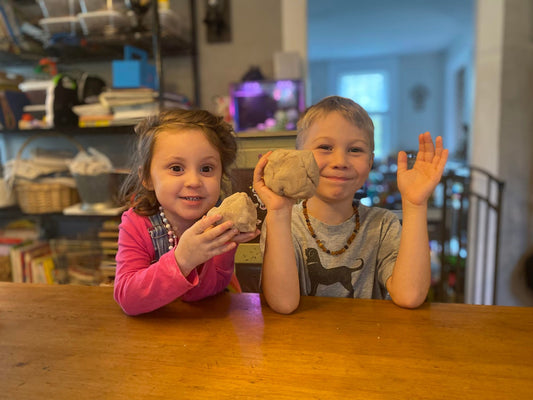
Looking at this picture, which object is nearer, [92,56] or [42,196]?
[42,196]

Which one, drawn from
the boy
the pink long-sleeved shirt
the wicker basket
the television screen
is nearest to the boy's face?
the boy

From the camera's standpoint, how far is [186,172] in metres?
0.62

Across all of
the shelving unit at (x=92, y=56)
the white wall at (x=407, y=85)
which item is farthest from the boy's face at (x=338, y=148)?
the white wall at (x=407, y=85)

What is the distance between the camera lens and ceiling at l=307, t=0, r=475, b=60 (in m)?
3.96

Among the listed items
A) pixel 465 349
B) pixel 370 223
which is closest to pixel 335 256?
pixel 370 223

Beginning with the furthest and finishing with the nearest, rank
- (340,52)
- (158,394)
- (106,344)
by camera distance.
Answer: (340,52) < (106,344) < (158,394)

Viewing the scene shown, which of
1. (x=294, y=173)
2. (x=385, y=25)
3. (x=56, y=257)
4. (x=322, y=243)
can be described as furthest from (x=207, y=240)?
(x=385, y=25)

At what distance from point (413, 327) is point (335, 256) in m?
0.19

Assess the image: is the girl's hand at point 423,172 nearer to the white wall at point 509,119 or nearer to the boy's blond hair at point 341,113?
the boy's blond hair at point 341,113

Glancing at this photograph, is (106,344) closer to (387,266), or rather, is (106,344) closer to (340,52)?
(387,266)

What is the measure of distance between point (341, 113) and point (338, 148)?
0.17ft

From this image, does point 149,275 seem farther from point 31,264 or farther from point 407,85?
point 407,85

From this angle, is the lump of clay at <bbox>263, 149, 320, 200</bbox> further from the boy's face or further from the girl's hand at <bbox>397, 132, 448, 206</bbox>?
the girl's hand at <bbox>397, 132, 448, 206</bbox>

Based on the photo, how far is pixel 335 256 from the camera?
2.28 feet
